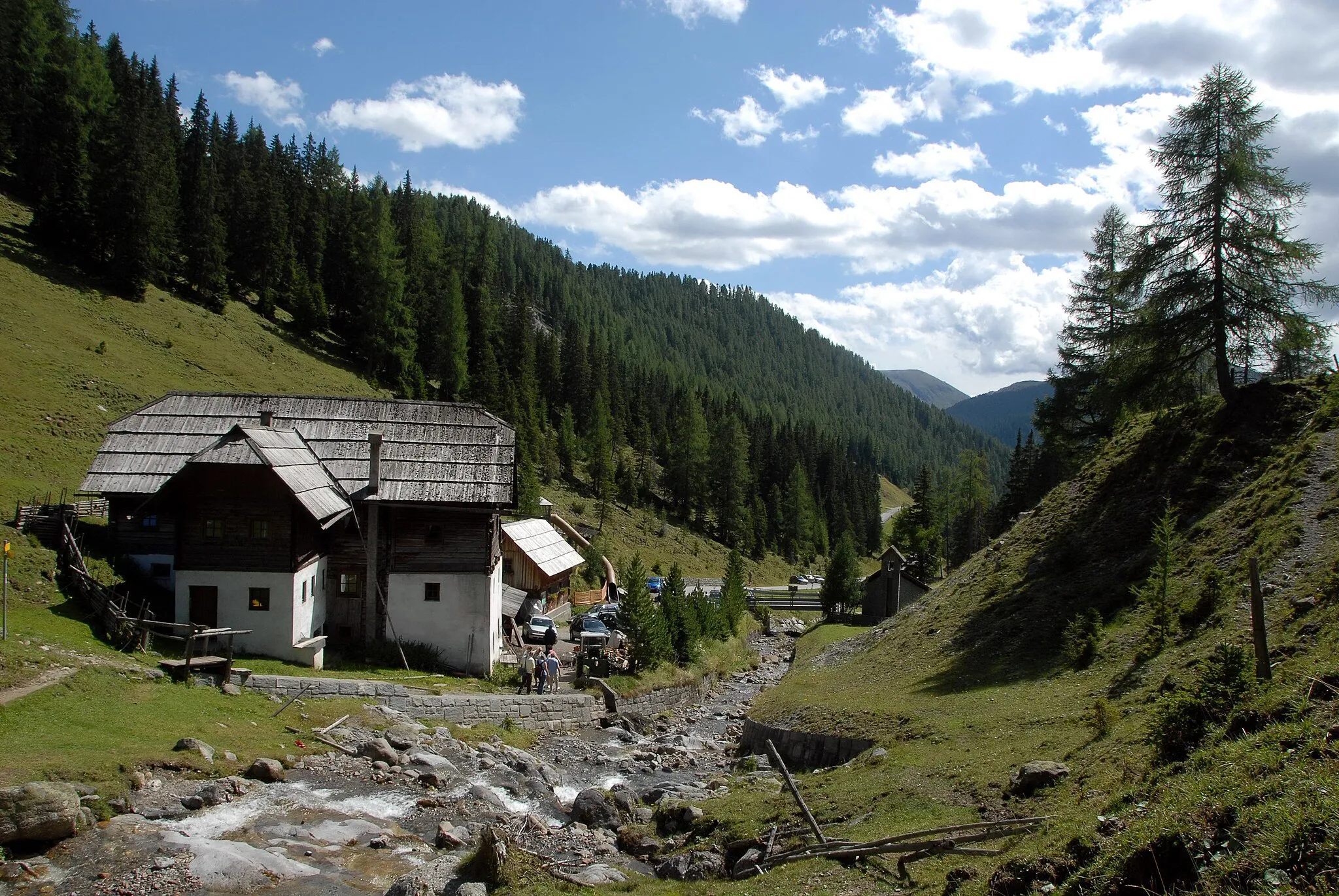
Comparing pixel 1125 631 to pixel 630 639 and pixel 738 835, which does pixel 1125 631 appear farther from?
pixel 630 639

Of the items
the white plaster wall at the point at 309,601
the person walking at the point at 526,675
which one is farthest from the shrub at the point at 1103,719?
the white plaster wall at the point at 309,601

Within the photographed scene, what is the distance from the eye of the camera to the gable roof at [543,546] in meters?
46.7

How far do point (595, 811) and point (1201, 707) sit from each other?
43.0ft

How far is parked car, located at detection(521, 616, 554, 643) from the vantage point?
39.8 meters

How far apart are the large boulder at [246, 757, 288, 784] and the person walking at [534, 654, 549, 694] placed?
12555 mm

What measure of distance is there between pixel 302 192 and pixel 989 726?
340 feet

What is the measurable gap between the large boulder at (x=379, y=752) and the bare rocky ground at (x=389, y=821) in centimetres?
4

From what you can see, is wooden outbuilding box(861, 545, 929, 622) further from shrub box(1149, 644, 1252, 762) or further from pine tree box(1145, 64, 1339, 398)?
shrub box(1149, 644, 1252, 762)

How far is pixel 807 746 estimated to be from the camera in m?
23.7

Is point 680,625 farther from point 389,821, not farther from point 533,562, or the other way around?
point 389,821

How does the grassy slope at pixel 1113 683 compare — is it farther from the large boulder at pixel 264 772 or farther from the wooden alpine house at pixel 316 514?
the wooden alpine house at pixel 316 514

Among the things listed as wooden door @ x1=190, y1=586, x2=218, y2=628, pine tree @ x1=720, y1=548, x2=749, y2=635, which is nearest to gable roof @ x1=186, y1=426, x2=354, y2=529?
wooden door @ x1=190, y1=586, x2=218, y2=628

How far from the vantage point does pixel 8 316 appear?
5316 cm

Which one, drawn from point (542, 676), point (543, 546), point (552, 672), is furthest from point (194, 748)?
point (543, 546)
